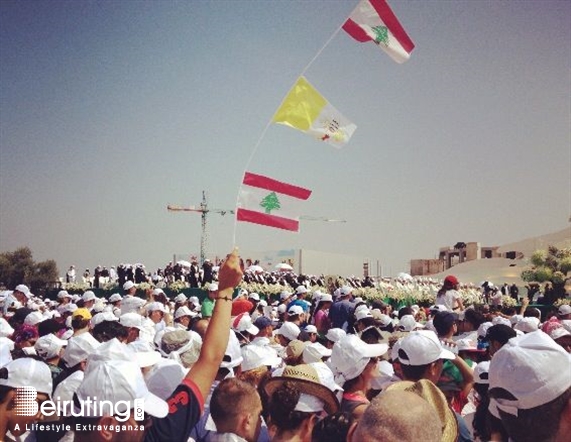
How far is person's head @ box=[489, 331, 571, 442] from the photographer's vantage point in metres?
2.27

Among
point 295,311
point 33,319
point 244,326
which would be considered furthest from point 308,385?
point 295,311

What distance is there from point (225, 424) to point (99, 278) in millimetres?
33893

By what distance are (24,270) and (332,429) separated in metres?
52.1

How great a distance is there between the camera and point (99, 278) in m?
35.6

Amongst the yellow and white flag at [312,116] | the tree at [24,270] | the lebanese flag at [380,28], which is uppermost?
the lebanese flag at [380,28]

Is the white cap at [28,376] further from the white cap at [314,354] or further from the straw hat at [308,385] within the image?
the white cap at [314,354]

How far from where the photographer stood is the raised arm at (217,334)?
3.19 meters

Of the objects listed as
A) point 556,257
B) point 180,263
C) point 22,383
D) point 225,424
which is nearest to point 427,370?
point 225,424

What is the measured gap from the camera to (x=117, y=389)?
9.41ft

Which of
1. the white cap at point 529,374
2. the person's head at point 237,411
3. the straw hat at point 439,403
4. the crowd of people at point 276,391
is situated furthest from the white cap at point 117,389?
the white cap at point 529,374

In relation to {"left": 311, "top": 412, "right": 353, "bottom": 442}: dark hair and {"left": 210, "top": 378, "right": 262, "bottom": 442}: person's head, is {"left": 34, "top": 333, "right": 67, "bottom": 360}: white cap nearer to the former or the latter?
{"left": 210, "top": 378, "right": 262, "bottom": 442}: person's head

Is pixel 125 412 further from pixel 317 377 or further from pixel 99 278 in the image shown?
pixel 99 278

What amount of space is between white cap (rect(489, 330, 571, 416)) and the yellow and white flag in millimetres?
5533

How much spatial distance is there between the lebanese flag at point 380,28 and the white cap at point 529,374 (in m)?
6.63
